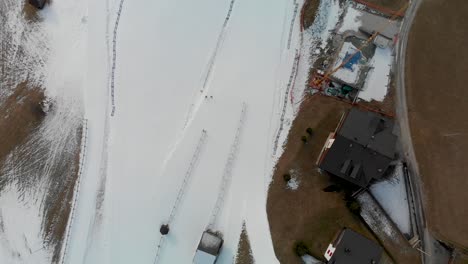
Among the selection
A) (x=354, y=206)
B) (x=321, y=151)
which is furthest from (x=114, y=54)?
(x=354, y=206)

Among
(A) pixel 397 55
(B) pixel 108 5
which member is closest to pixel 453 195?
(A) pixel 397 55

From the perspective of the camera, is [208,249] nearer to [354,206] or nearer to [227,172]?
[227,172]

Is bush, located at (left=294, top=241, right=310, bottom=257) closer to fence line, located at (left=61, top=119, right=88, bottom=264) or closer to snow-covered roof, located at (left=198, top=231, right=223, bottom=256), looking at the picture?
snow-covered roof, located at (left=198, top=231, right=223, bottom=256)

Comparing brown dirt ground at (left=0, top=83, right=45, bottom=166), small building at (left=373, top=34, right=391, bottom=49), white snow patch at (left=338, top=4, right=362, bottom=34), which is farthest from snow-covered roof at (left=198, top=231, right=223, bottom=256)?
small building at (left=373, top=34, right=391, bottom=49)

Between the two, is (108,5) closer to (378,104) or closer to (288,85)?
(288,85)

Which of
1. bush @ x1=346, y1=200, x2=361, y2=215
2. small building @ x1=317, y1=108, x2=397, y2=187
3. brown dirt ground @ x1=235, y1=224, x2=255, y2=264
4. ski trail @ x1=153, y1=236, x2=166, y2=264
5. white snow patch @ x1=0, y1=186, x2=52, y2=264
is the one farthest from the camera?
white snow patch @ x1=0, y1=186, x2=52, y2=264

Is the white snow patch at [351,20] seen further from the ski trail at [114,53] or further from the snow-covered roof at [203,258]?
the snow-covered roof at [203,258]
